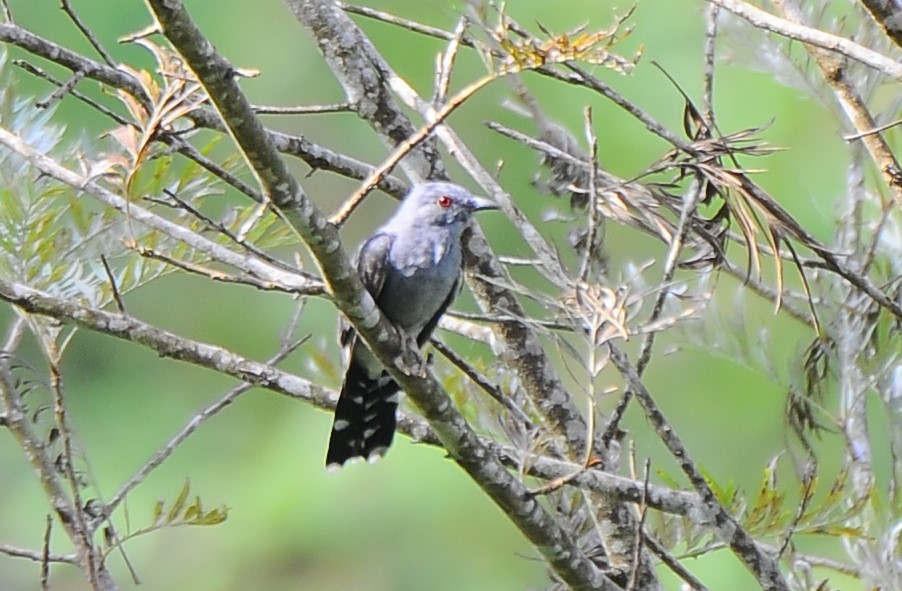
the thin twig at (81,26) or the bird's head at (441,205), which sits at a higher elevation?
the thin twig at (81,26)

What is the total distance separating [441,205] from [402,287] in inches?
8.4

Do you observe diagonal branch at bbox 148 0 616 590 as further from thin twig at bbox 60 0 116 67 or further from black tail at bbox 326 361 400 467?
black tail at bbox 326 361 400 467

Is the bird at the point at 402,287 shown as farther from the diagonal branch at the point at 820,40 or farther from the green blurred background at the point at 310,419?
the green blurred background at the point at 310,419

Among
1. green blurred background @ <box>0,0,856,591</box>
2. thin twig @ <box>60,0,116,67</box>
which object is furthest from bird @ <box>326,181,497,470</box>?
green blurred background @ <box>0,0,856,591</box>

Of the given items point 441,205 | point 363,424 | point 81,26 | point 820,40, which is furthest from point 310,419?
point 820,40

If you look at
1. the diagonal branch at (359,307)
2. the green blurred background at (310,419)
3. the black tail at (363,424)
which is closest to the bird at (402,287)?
the black tail at (363,424)

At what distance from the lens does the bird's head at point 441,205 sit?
2422 mm

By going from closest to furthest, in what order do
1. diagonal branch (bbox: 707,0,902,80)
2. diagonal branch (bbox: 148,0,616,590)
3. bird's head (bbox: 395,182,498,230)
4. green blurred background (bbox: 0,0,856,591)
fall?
diagonal branch (bbox: 148,0,616,590), diagonal branch (bbox: 707,0,902,80), bird's head (bbox: 395,182,498,230), green blurred background (bbox: 0,0,856,591)

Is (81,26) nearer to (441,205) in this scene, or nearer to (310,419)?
(441,205)

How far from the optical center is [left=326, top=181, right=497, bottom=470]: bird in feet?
7.99

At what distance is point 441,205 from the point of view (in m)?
2.43

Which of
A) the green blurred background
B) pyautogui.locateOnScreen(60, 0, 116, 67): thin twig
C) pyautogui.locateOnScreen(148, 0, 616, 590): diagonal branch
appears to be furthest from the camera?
the green blurred background

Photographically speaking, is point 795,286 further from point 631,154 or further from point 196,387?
point 196,387

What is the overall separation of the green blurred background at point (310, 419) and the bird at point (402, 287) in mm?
1443
